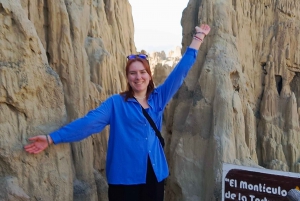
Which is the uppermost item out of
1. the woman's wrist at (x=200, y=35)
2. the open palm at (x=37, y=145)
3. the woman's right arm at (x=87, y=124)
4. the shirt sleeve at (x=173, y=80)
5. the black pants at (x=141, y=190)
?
the woman's wrist at (x=200, y=35)

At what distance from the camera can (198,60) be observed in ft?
24.9

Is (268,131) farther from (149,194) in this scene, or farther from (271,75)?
(149,194)

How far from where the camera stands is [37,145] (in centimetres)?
379

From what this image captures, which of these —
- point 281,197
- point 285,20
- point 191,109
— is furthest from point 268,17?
point 281,197

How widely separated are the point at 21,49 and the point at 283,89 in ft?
28.0

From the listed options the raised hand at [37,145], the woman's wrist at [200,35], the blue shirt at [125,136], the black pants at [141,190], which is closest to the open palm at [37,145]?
the raised hand at [37,145]

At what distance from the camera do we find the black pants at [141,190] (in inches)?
139

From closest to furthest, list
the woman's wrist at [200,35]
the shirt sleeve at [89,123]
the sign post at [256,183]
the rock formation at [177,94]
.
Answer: the shirt sleeve at [89,123] → the sign post at [256,183] → the woman's wrist at [200,35] → the rock formation at [177,94]

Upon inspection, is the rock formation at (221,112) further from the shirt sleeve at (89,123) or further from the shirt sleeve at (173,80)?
the shirt sleeve at (89,123)

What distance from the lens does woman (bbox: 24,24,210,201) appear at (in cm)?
349

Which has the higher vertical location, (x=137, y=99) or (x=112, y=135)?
(x=137, y=99)

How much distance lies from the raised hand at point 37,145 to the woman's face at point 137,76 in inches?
39.9

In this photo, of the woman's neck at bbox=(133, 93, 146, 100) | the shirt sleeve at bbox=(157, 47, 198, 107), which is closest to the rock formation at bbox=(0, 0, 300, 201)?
the woman's neck at bbox=(133, 93, 146, 100)

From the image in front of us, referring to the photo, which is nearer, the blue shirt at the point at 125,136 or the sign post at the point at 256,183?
the blue shirt at the point at 125,136
